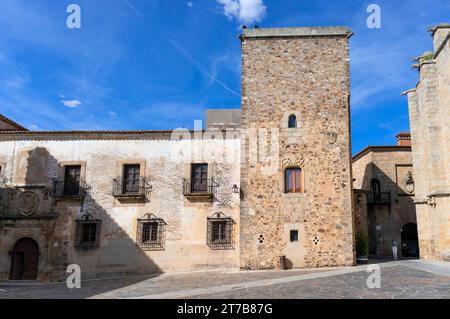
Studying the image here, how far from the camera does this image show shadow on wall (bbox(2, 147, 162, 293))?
14906 mm

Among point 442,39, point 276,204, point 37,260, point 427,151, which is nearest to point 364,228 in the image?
point 427,151

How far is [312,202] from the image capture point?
1416 centimetres

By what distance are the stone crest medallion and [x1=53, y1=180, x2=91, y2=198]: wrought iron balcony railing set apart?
90cm

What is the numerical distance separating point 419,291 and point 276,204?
6.36 m

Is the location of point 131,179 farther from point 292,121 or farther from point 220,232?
point 292,121

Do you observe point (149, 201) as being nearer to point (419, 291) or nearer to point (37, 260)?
Result: point (37, 260)

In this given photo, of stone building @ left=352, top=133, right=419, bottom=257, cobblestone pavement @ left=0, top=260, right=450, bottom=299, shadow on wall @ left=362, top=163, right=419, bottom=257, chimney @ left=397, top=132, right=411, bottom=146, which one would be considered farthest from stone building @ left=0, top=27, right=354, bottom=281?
chimney @ left=397, top=132, right=411, bottom=146

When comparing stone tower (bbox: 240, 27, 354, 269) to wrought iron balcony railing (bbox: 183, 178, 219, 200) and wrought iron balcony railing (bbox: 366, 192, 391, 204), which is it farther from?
wrought iron balcony railing (bbox: 366, 192, 391, 204)

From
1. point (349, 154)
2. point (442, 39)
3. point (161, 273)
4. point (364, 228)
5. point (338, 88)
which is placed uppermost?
point (442, 39)

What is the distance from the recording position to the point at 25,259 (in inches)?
608

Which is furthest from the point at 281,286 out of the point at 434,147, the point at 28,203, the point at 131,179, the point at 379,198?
the point at 379,198

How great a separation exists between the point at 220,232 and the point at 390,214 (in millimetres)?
11197

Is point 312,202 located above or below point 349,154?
below
